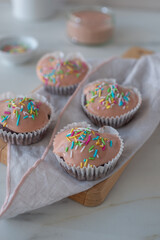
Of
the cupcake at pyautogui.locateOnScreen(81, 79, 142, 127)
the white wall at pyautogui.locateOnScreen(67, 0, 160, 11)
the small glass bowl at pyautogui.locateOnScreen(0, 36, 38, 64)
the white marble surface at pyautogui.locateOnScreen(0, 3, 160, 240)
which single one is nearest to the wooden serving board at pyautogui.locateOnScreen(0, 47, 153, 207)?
the white marble surface at pyautogui.locateOnScreen(0, 3, 160, 240)

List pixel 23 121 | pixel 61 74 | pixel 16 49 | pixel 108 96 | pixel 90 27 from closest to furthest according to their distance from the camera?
pixel 23 121
pixel 108 96
pixel 61 74
pixel 16 49
pixel 90 27

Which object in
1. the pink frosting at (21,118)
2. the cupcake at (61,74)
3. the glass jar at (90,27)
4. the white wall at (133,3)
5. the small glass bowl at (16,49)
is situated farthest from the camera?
the white wall at (133,3)

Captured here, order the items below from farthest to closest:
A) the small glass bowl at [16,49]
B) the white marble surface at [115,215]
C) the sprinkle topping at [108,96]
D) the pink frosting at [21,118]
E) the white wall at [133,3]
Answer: the white wall at [133,3] < the small glass bowl at [16,49] < the sprinkle topping at [108,96] < the pink frosting at [21,118] < the white marble surface at [115,215]

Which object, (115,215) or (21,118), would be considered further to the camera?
(21,118)

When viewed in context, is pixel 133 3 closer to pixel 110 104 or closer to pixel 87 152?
pixel 110 104

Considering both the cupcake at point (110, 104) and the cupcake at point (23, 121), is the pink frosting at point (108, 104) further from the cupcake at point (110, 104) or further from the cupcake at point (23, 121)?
the cupcake at point (23, 121)

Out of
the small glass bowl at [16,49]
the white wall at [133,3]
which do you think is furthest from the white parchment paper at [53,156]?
the white wall at [133,3]

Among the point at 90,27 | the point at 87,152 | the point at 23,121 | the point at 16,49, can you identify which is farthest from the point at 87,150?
the point at 90,27
